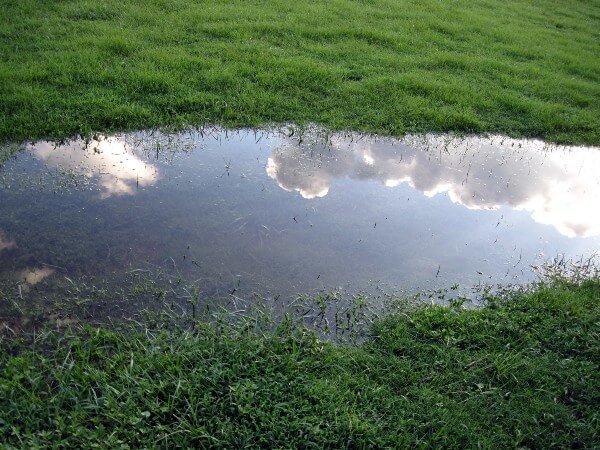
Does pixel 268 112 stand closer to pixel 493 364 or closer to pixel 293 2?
pixel 493 364

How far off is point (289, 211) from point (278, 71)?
3.97 metres

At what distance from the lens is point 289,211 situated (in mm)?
6145

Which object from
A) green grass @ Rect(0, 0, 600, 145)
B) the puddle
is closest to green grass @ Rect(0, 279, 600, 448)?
the puddle

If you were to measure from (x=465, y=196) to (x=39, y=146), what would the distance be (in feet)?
18.1

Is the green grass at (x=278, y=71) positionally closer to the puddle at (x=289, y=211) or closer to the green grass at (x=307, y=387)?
the puddle at (x=289, y=211)

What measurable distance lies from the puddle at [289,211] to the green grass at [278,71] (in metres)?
0.62

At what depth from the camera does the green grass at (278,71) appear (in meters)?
7.73

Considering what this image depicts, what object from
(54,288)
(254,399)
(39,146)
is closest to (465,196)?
(254,399)

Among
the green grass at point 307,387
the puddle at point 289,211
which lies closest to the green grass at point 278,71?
the puddle at point 289,211

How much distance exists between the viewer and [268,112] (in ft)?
26.6

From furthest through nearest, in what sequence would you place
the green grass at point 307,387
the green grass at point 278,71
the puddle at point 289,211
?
the green grass at point 278,71, the puddle at point 289,211, the green grass at point 307,387

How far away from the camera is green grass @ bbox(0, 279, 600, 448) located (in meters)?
3.45

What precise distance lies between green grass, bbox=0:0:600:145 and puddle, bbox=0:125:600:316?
62 cm

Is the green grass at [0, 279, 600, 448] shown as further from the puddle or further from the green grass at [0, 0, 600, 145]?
the green grass at [0, 0, 600, 145]
